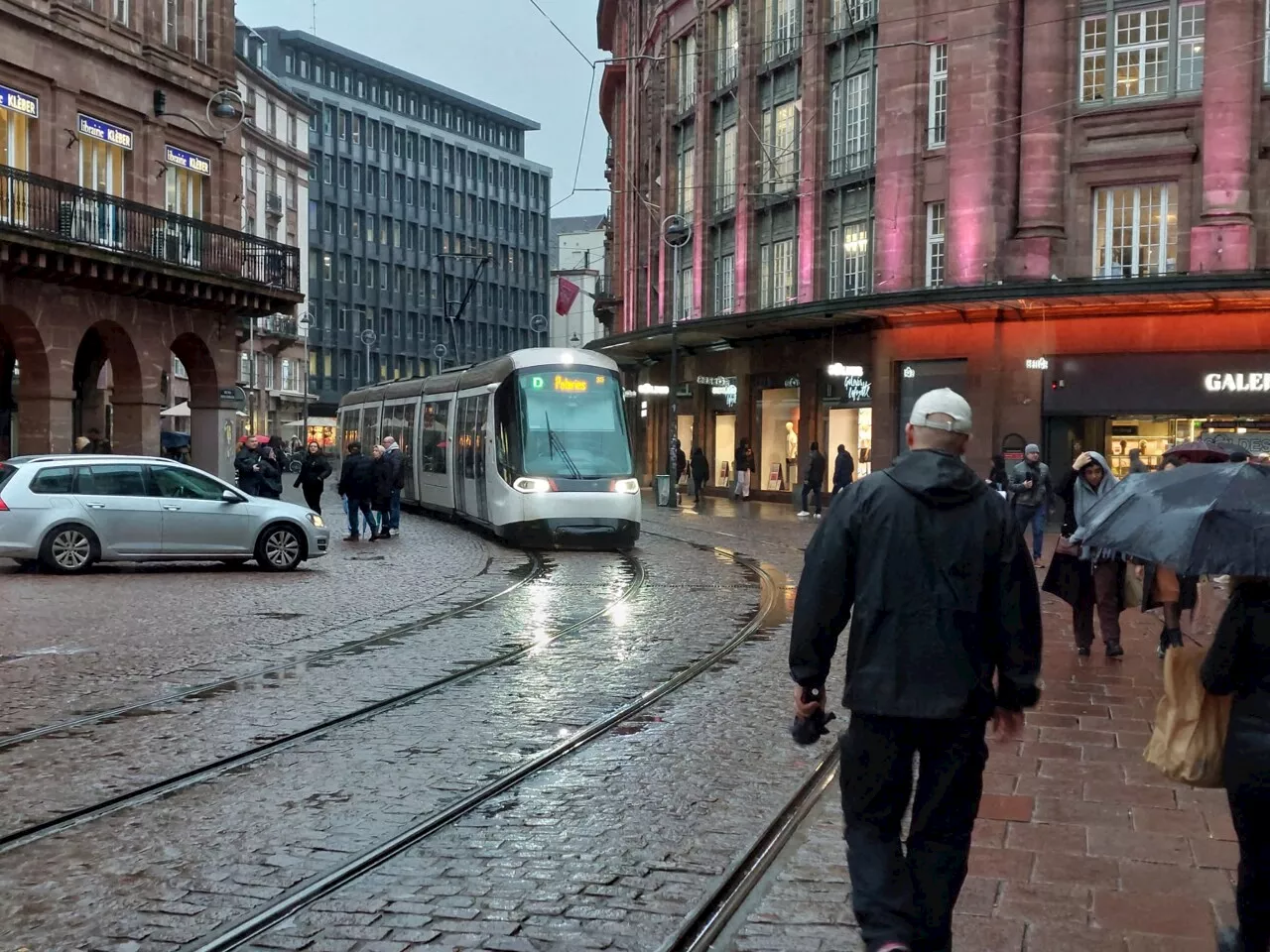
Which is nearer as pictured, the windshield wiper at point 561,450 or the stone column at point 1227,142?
the windshield wiper at point 561,450

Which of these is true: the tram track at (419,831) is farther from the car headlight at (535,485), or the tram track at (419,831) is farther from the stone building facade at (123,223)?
the stone building facade at (123,223)

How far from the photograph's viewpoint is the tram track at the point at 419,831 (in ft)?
15.9

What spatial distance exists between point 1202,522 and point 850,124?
114 ft

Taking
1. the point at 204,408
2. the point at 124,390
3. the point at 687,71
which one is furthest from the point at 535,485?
the point at 687,71

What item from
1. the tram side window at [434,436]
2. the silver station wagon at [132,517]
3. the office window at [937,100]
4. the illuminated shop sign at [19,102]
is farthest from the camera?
the office window at [937,100]

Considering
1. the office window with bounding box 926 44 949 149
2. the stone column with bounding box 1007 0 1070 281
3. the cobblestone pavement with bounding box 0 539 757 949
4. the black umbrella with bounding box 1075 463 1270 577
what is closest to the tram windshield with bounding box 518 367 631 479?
the cobblestone pavement with bounding box 0 539 757 949


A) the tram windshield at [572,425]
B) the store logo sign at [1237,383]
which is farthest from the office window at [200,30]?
the store logo sign at [1237,383]

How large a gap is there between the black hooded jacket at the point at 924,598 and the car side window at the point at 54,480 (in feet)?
51.1

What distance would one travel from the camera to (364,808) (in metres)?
6.55

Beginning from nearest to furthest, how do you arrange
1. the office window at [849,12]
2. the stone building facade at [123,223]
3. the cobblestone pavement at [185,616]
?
the cobblestone pavement at [185,616]
the stone building facade at [123,223]
the office window at [849,12]

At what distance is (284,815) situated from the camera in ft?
21.0

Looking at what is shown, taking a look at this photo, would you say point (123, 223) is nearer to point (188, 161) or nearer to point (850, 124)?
point (188, 161)

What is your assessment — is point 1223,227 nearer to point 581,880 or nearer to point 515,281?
point 581,880

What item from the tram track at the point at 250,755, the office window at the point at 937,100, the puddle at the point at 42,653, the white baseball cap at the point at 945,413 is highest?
the office window at the point at 937,100
